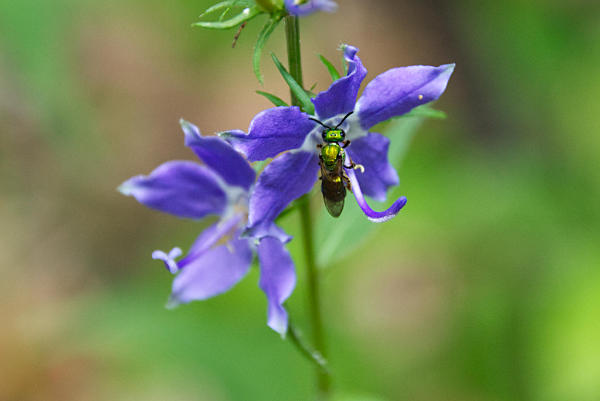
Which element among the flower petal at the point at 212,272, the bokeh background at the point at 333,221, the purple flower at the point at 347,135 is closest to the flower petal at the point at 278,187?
the purple flower at the point at 347,135

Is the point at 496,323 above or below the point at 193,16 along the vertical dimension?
below

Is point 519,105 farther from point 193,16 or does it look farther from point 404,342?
point 193,16

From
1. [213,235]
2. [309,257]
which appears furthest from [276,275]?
[213,235]

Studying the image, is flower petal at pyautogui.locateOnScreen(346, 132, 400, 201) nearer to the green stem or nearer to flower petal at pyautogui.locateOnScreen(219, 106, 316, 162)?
flower petal at pyautogui.locateOnScreen(219, 106, 316, 162)

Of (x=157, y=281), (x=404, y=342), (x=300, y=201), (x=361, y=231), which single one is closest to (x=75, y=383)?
(x=157, y=281)

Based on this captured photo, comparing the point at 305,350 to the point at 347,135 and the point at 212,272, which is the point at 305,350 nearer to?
the point at 212,272

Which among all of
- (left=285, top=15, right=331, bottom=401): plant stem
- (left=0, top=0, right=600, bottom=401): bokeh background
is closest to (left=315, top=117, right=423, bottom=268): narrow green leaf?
(left=0, top=0, right=600, bottom=401): bokeh background
